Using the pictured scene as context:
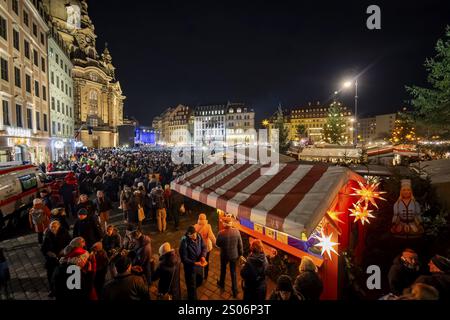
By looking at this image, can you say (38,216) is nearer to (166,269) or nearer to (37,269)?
(37,269)

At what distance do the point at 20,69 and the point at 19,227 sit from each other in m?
21.7

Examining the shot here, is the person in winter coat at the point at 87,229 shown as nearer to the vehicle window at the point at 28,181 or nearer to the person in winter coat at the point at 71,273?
the person in winter coat at the point at 71,273

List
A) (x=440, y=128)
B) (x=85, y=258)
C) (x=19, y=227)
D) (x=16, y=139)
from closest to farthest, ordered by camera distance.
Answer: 1. (x=85, y=258)
2. (x=19, y=227)
3. (x=440, y=128)
4. (x=16, y=139)

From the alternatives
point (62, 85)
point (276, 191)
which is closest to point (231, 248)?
point (276, 191)

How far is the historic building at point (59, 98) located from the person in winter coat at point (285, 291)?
111 feet

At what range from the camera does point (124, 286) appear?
366 cm

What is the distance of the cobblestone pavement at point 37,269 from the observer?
5723 mm

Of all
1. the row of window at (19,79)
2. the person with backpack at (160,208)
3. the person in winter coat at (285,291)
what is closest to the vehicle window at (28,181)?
the person with backpack at (160,208)

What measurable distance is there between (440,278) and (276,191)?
2650 millimetres

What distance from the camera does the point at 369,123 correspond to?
13800cm

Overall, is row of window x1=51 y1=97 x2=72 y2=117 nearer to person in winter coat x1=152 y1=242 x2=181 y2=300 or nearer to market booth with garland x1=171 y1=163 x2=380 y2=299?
market booth with garland x1=171 y1=163 x2=380 y2=299

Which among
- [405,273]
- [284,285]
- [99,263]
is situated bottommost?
[99,263]
